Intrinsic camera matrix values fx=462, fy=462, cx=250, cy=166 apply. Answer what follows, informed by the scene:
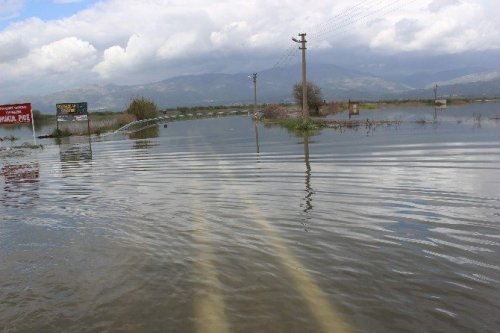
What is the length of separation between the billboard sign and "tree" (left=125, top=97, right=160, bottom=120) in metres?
25.2

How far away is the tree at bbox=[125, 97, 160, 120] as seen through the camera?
74062mm

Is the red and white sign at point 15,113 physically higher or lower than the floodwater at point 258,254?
higher

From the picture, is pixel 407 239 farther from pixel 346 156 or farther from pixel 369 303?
pixel 346 156

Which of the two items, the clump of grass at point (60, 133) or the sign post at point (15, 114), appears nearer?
the sign post at point (15, 114)

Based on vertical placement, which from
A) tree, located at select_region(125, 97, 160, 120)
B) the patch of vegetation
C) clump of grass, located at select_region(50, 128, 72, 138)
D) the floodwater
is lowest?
the floodwater

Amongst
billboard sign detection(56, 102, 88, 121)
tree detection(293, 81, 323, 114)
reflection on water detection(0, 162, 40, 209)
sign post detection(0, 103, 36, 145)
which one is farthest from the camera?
tree detection(293, 81, 323, 114)

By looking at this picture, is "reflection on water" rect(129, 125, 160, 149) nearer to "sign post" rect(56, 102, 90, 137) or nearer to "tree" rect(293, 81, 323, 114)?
"sign post" rect(56, 102, 90, 137)

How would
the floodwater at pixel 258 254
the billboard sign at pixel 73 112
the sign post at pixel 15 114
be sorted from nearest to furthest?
the floodwater at pixel 258 254 < the sign post at pixel 15 114 < the billboard sign at pixel 73 112

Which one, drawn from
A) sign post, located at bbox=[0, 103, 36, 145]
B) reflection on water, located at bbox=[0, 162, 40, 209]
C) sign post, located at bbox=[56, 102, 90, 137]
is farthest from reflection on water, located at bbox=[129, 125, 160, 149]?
sign post, located at bbox=[0, 103, 36, 145]

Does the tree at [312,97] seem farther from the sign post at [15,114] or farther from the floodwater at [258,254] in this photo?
the floodwater at [258,254]

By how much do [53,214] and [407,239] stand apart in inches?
294

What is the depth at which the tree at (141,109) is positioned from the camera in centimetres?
7406

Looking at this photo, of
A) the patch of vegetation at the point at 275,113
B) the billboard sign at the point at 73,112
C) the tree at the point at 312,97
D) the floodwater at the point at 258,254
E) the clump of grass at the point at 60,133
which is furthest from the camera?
the tree at the point at 312,97

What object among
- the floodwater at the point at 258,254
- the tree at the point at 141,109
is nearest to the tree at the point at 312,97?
the tree at the point at 141,109
